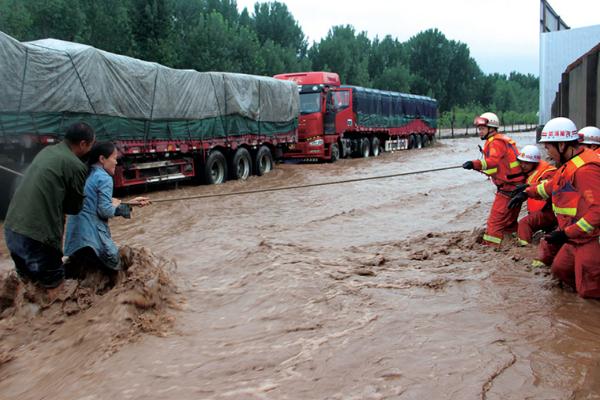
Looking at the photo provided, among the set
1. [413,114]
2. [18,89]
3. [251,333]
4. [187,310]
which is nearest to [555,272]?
[251,333]

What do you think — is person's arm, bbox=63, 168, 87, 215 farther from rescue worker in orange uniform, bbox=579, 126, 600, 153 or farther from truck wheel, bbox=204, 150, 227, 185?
truck wheel, bbox=204, 150, 227, 185

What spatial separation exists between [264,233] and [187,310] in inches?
160

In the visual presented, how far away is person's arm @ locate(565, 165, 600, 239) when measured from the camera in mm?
4605

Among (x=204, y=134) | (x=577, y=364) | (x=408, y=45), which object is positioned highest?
(x=408, y=45)

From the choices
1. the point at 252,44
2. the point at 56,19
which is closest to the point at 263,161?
the point at 56,19

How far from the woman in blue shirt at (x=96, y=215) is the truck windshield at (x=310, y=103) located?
1713 cm

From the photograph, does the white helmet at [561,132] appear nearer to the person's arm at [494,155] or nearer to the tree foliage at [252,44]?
the person's arm at [494,155]

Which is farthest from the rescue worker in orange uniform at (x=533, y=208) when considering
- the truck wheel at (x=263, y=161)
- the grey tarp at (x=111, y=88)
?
the truck wheel at (x=263, y=161)

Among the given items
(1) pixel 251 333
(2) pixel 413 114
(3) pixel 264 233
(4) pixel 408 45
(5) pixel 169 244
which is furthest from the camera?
(4) pixel 408 45

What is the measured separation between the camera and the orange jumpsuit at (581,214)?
4637 mm

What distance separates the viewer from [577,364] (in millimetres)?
3979

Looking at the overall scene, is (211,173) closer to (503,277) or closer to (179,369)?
(503,277)

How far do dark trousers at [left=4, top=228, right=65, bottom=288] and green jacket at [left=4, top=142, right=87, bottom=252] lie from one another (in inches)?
3.3

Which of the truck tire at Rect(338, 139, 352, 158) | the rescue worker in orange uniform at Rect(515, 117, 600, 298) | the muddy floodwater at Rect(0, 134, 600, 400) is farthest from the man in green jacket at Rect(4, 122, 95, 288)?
the truck tire at Rect(338, 139, 352, 158)
